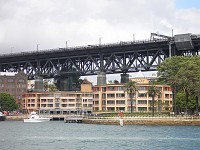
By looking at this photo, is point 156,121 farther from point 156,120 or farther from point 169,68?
point 169,68

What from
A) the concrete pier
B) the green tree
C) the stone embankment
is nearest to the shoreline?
the stone embankment

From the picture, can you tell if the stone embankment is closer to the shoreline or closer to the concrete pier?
the shoreline

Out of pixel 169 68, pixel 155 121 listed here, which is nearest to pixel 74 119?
pixel 169 68

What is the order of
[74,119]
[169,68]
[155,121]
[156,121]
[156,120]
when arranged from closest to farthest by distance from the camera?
1. [156,121]
2. [156,120]
3. [155,121]
4. [169,68]
5. [74,119]

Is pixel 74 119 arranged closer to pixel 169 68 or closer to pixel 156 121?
pixel 169 68

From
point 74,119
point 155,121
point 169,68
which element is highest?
point 169,68

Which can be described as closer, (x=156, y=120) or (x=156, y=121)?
(x=156, y=121)

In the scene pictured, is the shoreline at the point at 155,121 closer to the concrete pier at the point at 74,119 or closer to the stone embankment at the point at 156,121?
the stone embankment at the point at 156,121

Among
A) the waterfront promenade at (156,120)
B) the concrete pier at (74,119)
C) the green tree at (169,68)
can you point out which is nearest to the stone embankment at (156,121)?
the waterfront promenade at (156,120)

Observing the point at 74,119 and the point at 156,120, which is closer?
the point at 156,120

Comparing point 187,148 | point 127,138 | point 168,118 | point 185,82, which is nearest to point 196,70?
point 185,82

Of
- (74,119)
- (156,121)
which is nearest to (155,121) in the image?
(156,121)

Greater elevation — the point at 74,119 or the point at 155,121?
the point at 74,119

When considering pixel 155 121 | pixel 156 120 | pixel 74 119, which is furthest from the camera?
pixel 74 119
